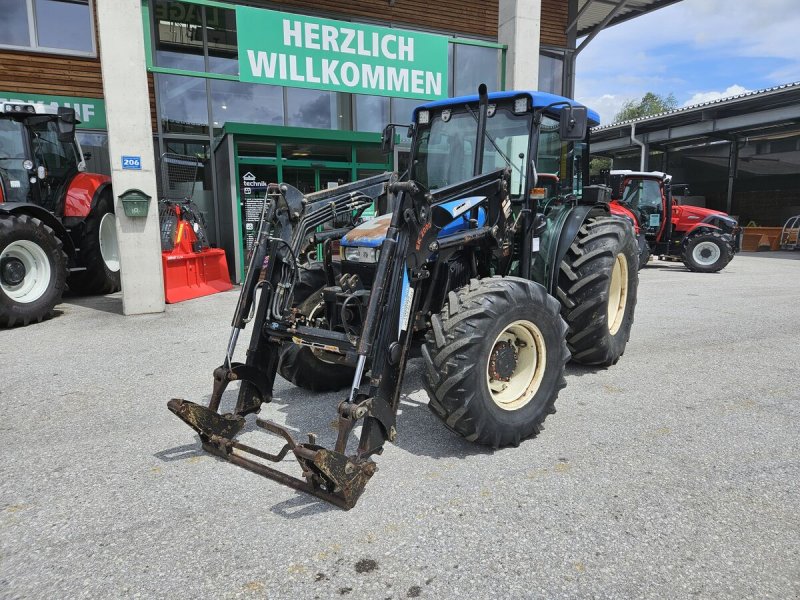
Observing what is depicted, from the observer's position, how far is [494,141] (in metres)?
4.53

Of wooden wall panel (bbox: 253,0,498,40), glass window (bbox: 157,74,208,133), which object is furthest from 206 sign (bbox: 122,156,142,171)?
wooden wall panel (bbox: 253,0,498,40)

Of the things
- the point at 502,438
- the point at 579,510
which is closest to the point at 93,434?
the point at 502,438

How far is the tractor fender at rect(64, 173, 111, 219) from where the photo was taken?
29.9 ft

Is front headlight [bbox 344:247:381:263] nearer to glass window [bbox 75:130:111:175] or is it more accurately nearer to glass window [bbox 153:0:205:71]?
glass window [bbox 75:130:111:175]

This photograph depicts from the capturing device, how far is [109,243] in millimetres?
10117

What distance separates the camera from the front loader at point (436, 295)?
10.3 feet

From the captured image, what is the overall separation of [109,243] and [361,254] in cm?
800

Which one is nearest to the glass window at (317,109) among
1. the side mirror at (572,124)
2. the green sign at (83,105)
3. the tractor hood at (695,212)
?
the green sign at (83,105)

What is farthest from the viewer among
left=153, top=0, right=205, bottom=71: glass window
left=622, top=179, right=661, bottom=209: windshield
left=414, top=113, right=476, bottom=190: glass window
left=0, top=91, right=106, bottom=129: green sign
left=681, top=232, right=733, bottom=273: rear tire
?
left=622, top=179, right=661, bottom=209: windshield

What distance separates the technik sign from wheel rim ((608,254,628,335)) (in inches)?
203

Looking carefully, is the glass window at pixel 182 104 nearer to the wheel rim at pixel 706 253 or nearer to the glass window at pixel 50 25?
the glass window at pixel 50 25

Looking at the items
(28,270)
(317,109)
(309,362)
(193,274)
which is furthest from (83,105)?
(309,362)

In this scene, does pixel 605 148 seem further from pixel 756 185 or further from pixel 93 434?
pixel 93 434

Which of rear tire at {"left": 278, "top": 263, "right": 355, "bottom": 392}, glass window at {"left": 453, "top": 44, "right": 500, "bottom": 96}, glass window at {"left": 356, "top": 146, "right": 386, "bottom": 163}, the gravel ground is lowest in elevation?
the gravel ground
